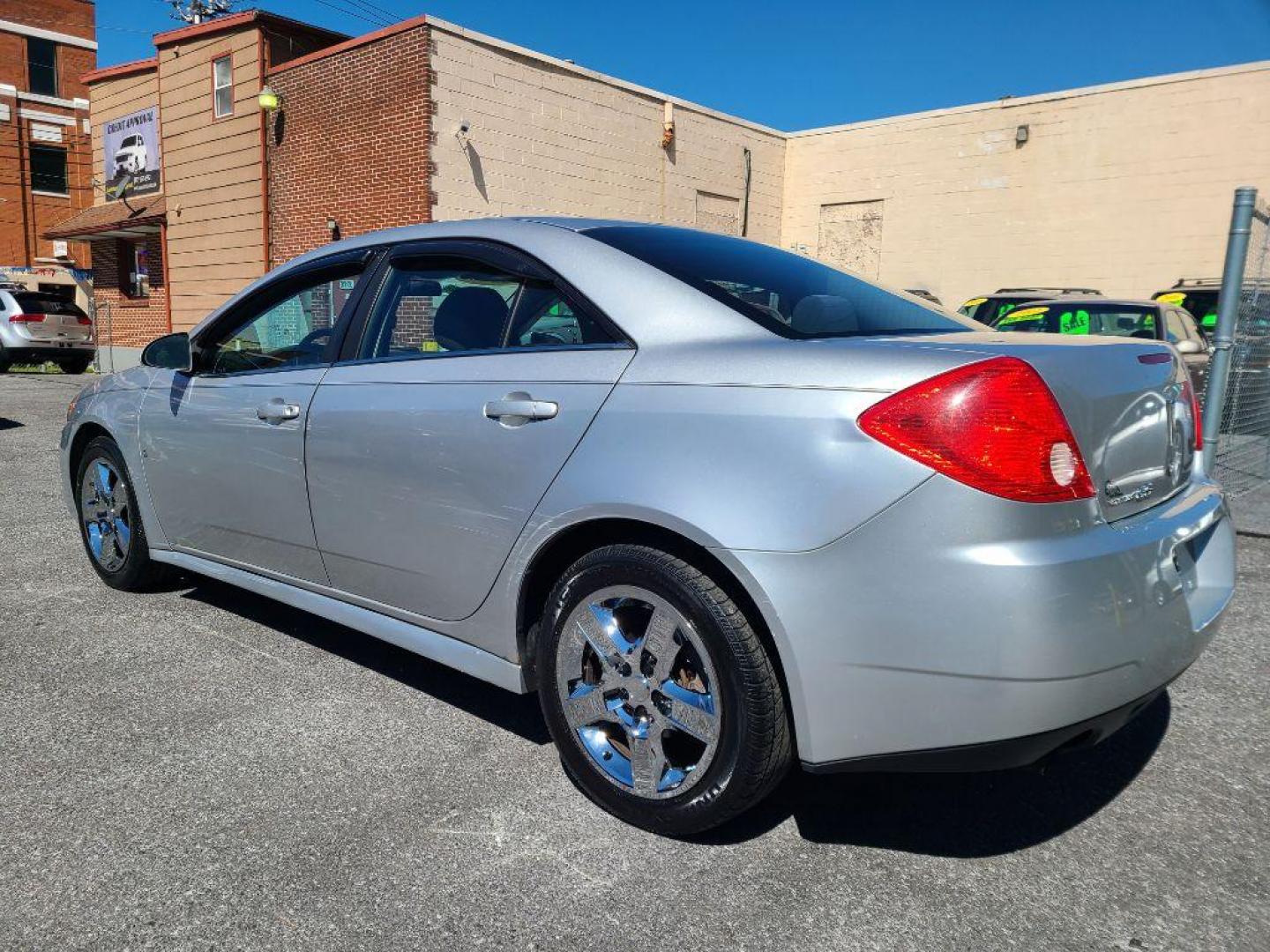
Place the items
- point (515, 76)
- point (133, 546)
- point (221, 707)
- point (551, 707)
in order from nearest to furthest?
1. point (551, 707)
2. point (221, 707)
3. point (133, 546)
4. point (515, 76)

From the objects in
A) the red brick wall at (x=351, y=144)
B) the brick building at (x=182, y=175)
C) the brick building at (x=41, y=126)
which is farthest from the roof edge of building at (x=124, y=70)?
the brick building at (x=41, y=126)

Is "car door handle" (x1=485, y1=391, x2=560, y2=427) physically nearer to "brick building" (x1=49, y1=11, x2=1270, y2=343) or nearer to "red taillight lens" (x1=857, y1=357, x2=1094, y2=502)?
"red taillight lens" (x1=857, y1=357, x2=1094, y2=502)

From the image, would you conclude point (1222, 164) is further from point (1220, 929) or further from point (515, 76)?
point (1220, 929)

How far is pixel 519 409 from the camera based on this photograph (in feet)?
8.43

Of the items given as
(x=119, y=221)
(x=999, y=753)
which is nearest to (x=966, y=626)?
(x=999, y=753)

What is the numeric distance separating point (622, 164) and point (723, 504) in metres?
15.8

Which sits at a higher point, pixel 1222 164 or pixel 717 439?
pixel 1222 164

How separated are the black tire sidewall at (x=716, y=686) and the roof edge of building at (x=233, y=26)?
56.3ft

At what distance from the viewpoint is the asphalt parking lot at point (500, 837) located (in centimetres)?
206

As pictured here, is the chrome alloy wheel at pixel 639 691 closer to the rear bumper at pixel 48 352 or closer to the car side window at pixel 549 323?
the car side window at pixel 549 323

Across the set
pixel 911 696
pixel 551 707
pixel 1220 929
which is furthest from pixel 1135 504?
pixel 551 707

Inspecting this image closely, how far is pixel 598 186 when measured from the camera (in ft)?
54.4

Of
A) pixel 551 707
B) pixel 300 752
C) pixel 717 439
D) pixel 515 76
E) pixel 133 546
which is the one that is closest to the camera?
pixel 717 439

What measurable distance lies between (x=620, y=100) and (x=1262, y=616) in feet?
48.2
